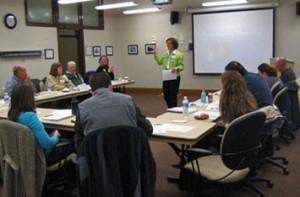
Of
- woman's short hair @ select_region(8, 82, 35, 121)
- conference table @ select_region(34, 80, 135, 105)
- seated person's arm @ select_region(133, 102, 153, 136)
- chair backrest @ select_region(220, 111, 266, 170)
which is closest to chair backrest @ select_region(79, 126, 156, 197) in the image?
seated person's arm @ select_region(133, 102, 153, 136)

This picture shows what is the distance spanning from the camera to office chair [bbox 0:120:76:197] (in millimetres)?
2623

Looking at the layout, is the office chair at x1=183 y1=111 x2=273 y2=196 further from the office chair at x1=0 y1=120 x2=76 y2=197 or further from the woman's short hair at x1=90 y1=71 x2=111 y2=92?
the office chair at x1=0 y1=120 x2=76 y2=197

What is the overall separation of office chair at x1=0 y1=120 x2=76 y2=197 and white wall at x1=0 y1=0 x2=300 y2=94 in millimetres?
4943

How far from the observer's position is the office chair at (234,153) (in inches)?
96.2

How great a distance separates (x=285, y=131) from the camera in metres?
4.89

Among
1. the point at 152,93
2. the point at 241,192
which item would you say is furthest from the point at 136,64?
the point at 241,192

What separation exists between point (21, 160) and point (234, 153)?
66.4 inches

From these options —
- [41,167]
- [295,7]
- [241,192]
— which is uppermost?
[295,7]

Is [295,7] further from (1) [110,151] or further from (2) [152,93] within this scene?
(1) [110,151]

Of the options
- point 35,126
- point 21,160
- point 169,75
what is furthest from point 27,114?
point 169,75

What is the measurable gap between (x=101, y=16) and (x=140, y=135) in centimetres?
835

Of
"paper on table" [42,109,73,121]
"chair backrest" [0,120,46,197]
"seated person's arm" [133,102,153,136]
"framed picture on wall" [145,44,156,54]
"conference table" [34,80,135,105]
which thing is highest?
"framed picture on wall" [145,44,156,54]

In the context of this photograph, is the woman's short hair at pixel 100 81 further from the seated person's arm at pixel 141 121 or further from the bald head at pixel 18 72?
the bald head at pixel 18 72

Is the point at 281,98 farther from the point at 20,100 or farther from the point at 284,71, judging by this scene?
the point at 20,100
